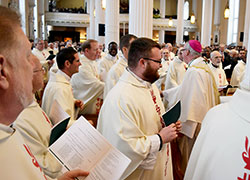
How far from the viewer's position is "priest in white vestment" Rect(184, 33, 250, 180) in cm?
114

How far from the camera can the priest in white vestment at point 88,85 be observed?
5.46 meters

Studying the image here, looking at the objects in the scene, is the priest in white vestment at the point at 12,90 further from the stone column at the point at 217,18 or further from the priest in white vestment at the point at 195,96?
the stone column at the point at 217,18

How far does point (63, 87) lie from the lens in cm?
309

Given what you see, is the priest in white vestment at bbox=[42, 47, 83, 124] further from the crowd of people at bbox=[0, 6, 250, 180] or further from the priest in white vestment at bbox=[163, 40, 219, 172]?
the priest in white vestment at bbox=[163, 40, 219, 172]

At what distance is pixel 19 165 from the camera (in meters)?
0.94

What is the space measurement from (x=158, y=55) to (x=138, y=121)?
624 millimetres

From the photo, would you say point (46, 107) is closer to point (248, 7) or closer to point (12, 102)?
point (12, 102)

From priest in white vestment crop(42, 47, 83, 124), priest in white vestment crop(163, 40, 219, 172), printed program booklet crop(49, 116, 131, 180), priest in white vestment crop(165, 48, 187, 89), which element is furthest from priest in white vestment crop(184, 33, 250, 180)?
priest in white vestment crop(165, 48, 187, 89)

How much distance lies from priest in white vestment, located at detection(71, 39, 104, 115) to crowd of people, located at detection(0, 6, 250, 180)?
0.65 m

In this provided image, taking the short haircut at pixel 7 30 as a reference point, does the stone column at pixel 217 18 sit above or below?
above

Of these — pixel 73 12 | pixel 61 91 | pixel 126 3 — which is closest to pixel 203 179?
pixel 61 91

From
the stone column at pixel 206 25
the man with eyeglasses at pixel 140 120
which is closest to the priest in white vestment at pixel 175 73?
the man with eyeglasses at pixel 140 120

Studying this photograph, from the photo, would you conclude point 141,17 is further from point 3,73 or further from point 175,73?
point 3,73

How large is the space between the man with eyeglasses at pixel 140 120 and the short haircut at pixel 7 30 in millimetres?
1320
